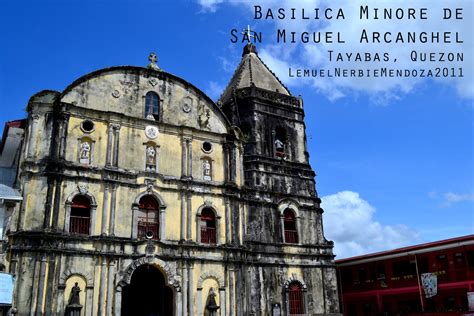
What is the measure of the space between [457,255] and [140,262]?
58.3 feet

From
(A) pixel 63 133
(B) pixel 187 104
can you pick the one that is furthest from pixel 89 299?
(B) pixel 187 104

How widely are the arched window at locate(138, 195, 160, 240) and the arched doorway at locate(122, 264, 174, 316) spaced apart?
5.82ft

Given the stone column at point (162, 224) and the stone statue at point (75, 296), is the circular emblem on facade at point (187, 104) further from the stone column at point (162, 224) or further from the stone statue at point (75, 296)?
the stone statue at point (75, 296)

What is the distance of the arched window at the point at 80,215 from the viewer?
2016 cm

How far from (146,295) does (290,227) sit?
27.1ft

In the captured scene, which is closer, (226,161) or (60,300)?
(60,300)

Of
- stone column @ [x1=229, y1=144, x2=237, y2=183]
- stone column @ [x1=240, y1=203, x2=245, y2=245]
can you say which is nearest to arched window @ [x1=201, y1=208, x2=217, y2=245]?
stone column @ [x1=240, y1=203, x2=245, y2=245]

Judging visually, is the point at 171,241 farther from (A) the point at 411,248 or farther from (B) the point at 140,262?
(A) the point at 411,248

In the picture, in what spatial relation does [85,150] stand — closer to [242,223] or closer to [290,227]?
[242,223]

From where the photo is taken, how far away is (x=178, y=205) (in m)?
22.7

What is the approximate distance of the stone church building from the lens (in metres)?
19.5

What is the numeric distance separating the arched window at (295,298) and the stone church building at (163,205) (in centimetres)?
6

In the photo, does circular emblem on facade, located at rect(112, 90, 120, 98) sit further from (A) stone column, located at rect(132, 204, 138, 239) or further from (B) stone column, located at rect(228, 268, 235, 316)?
(B) stone column, located at rect(228, 268, 235, 316)

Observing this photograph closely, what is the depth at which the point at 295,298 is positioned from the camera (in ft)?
80.3
